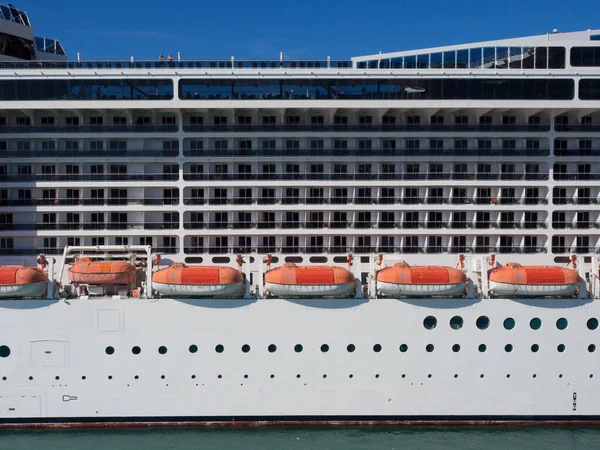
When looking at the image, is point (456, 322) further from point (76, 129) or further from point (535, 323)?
point (76, 129)

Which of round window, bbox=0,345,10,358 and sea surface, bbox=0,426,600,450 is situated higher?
round window, bbox=0,345,10,358

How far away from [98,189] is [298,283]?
21.0 feet

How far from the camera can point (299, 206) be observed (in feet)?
52.7

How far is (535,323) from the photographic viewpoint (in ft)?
48.0

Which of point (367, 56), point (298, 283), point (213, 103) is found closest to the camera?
point (298, 283)

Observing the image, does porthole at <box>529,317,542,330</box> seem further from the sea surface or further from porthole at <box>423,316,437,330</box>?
the sea surface

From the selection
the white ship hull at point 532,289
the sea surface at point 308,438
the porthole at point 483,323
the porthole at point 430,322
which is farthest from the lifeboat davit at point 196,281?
the white ship hull at point 532,289

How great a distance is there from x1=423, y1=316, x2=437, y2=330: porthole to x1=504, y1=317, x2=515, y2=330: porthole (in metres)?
1.78

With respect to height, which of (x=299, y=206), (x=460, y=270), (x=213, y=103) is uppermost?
(x=213, y=103)

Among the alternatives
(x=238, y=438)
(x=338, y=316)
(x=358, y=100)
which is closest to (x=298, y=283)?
(x=338, y=316)

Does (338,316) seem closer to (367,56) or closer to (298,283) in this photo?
(298,283)

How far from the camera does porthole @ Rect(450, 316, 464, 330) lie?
47.9 ft

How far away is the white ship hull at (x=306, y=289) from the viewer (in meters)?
14.4

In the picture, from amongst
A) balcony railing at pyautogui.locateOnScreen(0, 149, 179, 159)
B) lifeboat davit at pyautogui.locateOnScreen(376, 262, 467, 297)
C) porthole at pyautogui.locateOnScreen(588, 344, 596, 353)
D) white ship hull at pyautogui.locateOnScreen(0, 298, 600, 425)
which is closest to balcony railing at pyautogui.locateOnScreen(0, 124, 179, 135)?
balcony railing at pyautogui.locateOnScreen(0, 149, 179, 159)
